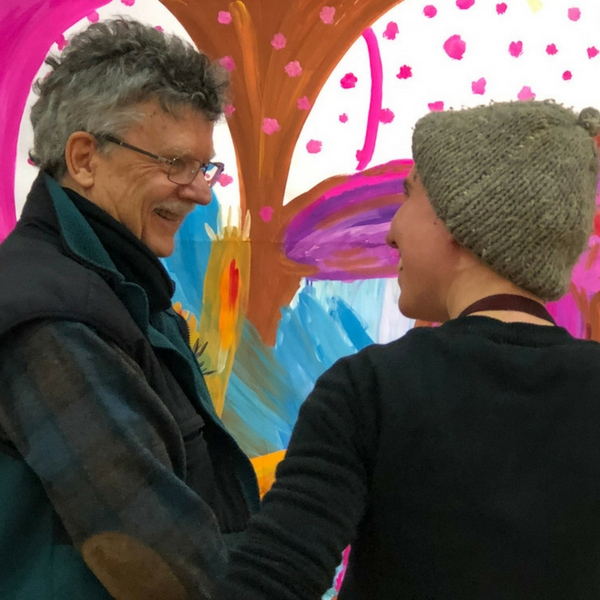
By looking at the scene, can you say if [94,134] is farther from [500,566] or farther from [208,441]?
[500,566]

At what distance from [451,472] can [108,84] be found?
791 mm

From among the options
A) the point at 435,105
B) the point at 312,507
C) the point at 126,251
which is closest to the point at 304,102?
the point at 435,105

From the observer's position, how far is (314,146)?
1.42m

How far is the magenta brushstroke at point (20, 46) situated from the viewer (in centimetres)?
143

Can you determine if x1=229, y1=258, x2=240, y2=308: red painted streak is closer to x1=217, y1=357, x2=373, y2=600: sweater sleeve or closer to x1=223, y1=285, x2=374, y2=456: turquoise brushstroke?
x1=223, y1=285, x2=374, y2=456: turquoise brushstroke

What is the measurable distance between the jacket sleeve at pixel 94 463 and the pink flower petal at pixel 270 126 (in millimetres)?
801

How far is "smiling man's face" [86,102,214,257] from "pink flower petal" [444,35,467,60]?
0.62m

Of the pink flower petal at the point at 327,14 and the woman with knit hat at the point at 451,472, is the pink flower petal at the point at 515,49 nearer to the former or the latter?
the pink flower petal at the point at 327,14

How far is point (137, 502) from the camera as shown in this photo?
0.77 metres

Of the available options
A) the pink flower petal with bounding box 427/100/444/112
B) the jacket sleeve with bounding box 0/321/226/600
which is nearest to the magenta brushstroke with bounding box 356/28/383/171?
the pink flower petal with bounding box 427/100/444/112

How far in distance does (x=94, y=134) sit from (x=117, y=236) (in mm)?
173

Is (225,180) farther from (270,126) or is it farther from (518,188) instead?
(518,188)

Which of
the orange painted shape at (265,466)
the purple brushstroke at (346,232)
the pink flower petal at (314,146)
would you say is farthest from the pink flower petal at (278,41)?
the orange painted shape at (265,466)

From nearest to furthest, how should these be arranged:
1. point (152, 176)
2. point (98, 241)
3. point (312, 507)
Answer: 1. point (312, 507)
2. point (98, 241)
3. point (152, 176)
